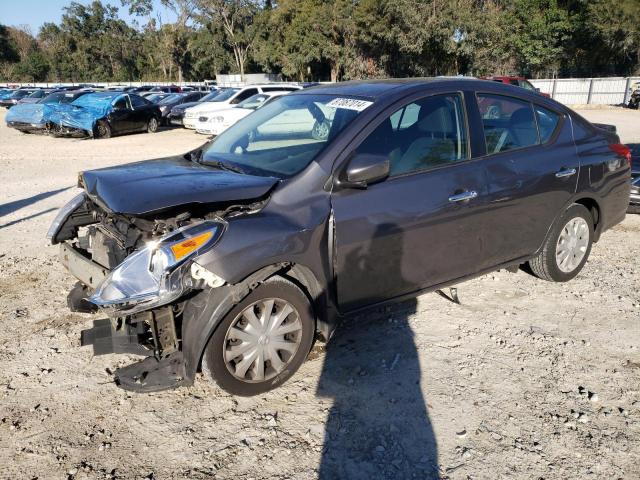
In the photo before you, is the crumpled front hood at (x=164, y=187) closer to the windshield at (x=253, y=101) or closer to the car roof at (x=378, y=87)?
the car roof at (x=378, y=87)

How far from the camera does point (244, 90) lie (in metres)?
18.7

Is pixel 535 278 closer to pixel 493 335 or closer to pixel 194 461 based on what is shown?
pixel 493 335

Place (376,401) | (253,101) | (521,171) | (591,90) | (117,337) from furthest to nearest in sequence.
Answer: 1. (591,90)
2. (253,101)
3. (521,171)
4. (376,401)
5. (117,337)

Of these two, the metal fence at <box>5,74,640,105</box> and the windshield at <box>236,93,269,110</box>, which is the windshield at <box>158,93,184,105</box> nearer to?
the windshield at <box>236,93,269,110</box>

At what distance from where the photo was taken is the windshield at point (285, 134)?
11.3 ft

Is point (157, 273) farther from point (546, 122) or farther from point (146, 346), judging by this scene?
point (546, 122)

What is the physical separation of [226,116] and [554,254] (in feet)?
44.2

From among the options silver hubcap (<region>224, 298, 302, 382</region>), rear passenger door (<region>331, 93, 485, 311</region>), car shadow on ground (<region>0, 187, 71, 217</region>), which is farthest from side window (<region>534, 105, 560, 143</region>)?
car shadow on ground (<region>0, 187, 71, 217</region>)

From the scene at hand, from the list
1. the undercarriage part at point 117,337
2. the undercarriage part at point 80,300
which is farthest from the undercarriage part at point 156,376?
the undercarriage part at point 80,300

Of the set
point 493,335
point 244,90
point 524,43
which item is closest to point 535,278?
point 493,335

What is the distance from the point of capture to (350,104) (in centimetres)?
360

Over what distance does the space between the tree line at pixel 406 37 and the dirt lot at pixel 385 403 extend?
40.0 meters

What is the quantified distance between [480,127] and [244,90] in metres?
16.0

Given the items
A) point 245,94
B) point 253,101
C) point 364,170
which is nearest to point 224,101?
point 245,94
